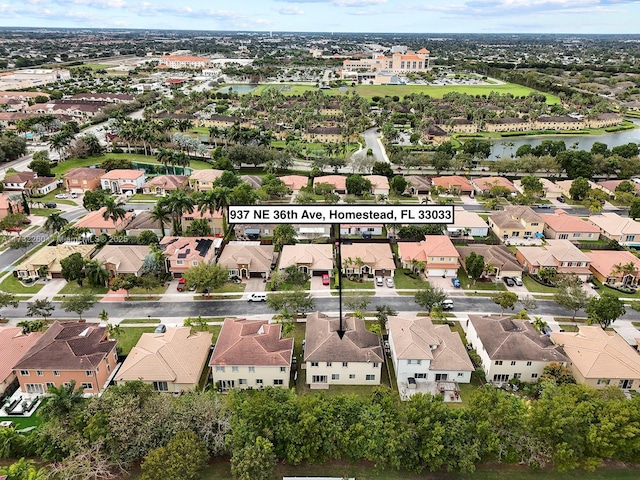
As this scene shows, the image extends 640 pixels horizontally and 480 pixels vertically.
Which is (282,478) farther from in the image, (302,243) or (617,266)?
(617,266)

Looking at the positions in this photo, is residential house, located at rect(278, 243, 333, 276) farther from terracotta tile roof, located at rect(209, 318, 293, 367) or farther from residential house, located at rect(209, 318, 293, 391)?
residential house, located at rect(209, 318, 293, 391)

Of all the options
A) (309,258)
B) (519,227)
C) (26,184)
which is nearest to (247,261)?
(309,258)

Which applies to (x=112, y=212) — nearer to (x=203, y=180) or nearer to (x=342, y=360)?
(x=203, y=180)

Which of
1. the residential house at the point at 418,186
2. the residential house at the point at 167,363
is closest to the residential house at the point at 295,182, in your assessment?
the residential house at the point at 418,186

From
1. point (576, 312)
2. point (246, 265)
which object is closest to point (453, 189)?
point (576, 312)

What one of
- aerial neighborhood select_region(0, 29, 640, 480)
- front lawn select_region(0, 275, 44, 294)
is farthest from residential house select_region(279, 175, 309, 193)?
front lawn select_region(0, 275, 44, 294)

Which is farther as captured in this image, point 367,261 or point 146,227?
point 146,227
